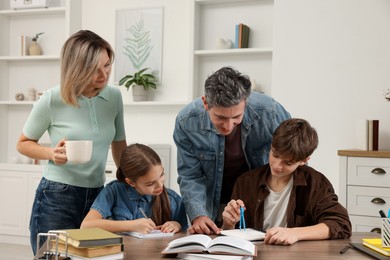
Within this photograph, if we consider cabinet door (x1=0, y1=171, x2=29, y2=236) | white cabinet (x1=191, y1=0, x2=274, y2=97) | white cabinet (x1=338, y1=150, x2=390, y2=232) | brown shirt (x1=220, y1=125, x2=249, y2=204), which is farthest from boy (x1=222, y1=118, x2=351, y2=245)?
cabinet door (x1=0, y1=171, x2=29, y2=236)

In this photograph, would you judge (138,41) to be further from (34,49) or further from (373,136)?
(373,136)

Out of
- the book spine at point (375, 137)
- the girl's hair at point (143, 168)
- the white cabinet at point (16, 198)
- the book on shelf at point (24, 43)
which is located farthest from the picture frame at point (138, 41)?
the girl's hair at point (143, 168)

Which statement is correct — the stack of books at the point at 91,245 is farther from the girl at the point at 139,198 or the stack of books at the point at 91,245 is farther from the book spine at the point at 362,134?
the book spine at the point at 362,134

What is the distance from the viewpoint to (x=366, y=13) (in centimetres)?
403

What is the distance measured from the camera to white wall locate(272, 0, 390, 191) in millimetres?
4016

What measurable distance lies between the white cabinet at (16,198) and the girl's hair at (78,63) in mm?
3055

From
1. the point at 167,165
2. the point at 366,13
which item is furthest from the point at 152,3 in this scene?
the point at 366,13

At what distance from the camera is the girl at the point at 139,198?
215 cm

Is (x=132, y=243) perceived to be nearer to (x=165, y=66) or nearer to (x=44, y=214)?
(x=44, y=214)

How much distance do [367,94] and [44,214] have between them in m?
2.71

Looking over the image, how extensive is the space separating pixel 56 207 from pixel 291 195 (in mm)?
969

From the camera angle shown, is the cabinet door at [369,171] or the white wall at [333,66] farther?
the white wall at [333,66]

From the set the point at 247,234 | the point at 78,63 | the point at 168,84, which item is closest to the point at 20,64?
the point at 168,84

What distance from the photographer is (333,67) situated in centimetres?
410
